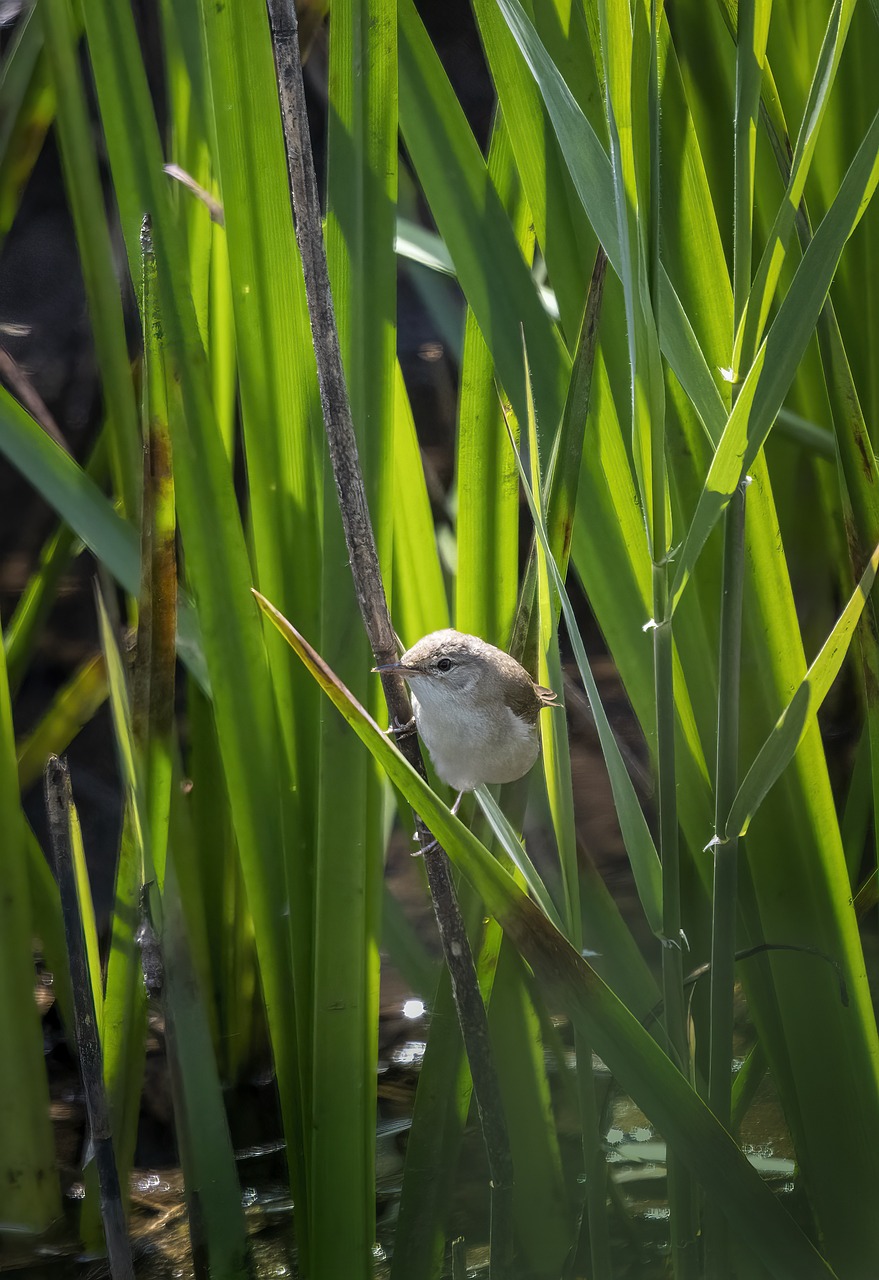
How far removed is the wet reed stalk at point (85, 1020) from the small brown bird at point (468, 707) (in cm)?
37

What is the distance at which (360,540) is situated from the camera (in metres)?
0.83

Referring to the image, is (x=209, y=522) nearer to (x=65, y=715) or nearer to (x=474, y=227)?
(x=474, y=227)

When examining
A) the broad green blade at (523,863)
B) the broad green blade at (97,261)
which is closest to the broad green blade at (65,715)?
the broad green blade at (97,261)

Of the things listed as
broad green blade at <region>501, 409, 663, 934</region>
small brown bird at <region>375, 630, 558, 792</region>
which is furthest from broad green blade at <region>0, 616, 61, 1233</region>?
broad green blade at <region>501, 409, 663, 934</region>

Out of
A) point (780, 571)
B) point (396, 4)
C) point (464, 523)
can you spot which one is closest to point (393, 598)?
point (464, 523)

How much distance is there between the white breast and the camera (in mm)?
1171

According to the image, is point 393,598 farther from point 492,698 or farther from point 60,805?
point 60,805

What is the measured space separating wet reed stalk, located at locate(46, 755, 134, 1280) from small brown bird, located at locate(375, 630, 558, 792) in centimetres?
37

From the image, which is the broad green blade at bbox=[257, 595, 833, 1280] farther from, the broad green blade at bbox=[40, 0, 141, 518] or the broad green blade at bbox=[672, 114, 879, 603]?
the broad green blade at bbox=[40, 0, 141, 518]

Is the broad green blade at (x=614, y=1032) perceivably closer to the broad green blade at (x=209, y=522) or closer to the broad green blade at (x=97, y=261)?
the broad green blade at (x=209, y=522)

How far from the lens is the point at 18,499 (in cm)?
238

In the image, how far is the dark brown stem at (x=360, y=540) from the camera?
77cm

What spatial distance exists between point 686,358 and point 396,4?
0.44 meters

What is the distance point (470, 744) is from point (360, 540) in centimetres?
40
